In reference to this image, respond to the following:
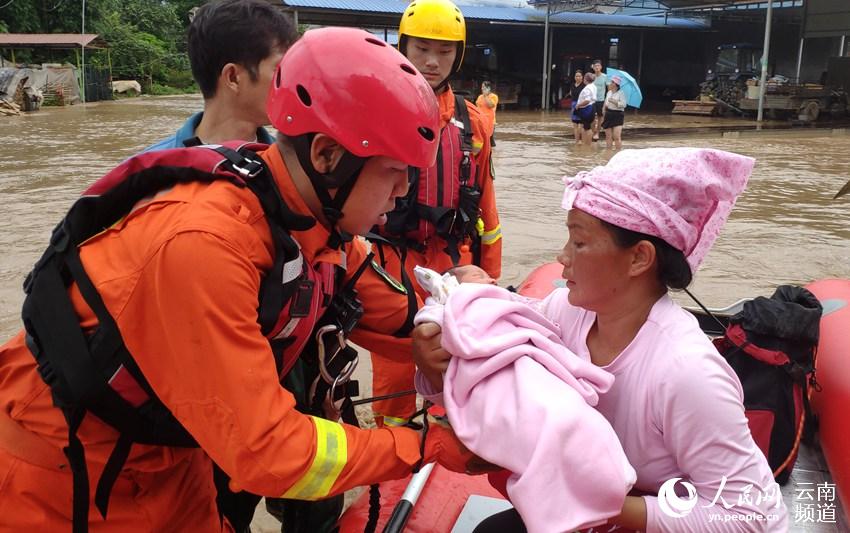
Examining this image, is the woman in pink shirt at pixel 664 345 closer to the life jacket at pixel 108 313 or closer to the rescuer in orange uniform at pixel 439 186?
the life jacket at pixel 108 313

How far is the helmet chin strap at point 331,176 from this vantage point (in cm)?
157

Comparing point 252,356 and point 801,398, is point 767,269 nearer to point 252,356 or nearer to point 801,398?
point 801,398

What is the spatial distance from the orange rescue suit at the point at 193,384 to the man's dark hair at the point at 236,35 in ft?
3.52

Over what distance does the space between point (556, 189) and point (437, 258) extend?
7792mm

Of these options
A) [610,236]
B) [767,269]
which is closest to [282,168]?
[610,236]

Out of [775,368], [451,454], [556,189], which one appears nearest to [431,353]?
[451,454]

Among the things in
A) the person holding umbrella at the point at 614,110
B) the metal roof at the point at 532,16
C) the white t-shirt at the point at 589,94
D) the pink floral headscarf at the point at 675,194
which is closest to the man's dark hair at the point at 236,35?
the pink floral headscarf at the point at 675,194

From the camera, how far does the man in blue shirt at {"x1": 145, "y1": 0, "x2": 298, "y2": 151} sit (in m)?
2.56

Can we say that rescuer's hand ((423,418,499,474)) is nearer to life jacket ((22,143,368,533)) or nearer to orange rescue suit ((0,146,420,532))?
orange rescue suit ((0,146,420,532))

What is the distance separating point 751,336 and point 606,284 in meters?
1.00

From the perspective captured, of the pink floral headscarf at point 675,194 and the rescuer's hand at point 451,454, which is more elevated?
the pink floral headscarf at point 675,194

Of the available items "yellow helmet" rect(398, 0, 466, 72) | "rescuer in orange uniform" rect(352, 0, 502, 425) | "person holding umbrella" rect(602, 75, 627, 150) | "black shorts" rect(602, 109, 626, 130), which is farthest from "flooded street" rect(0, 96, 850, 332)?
"yellow helmet" rect(398, 0, 466, 72)

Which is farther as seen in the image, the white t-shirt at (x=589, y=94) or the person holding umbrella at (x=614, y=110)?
the white t-shirt at (x=589, y=94)

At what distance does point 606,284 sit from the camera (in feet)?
5.64
